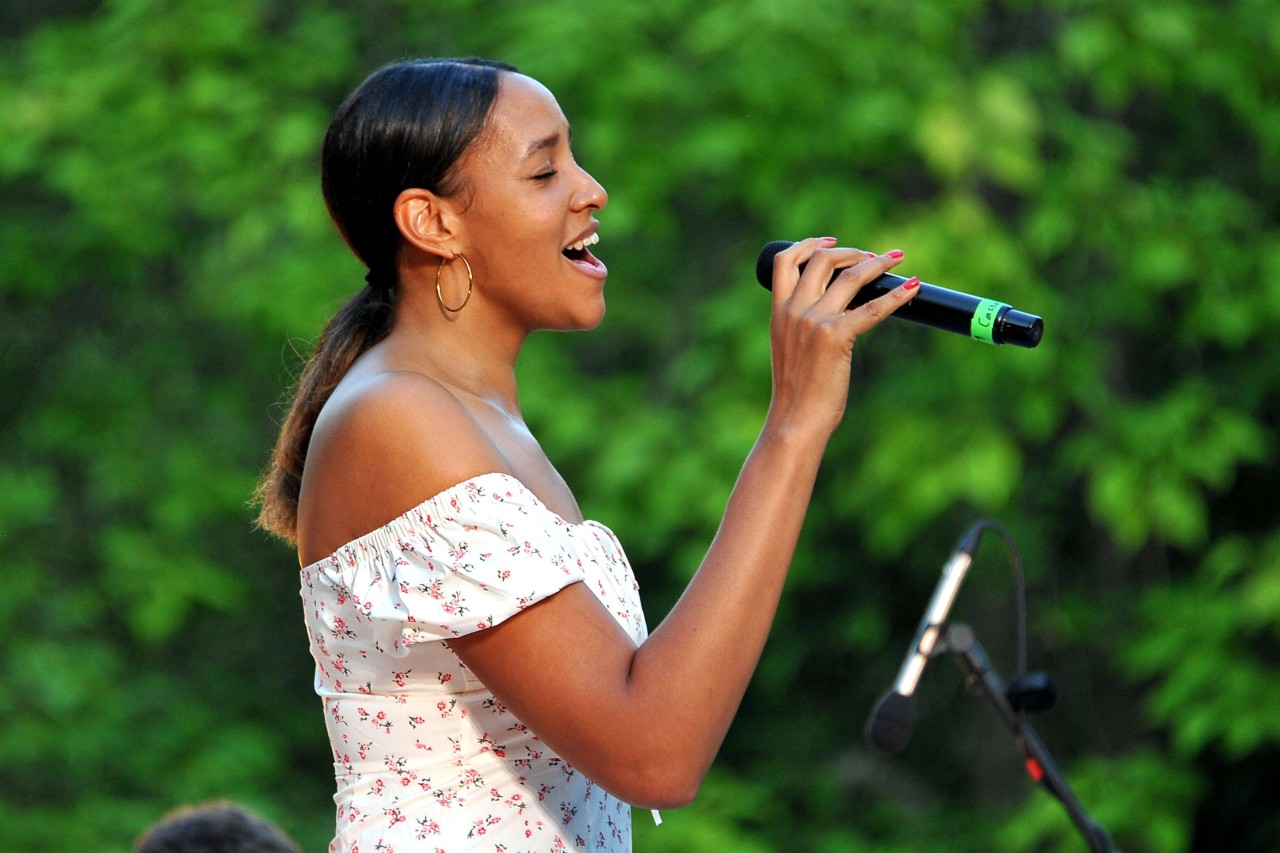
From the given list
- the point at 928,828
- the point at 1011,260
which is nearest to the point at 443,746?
the point at 1011,260

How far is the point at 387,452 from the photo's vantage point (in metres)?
1.44

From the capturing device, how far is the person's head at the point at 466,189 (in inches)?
64.1

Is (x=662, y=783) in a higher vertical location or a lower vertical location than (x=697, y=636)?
lower

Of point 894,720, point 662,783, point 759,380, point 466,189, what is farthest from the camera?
point 759,380

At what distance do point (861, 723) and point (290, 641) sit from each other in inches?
84.9

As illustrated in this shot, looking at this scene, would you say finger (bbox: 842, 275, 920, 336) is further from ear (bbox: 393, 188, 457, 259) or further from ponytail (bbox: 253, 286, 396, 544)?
ponytail (bbox: 253, 286, 396, 544)

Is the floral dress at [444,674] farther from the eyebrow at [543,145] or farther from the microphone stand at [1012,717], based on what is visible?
the microphone stand at [1012,717]

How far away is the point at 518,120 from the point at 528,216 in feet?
0.36

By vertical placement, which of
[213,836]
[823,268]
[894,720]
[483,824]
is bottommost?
[213,836]

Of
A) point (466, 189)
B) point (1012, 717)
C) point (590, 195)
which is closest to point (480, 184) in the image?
point (466, 189)

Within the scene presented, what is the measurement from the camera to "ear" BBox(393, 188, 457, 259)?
1.63 meters

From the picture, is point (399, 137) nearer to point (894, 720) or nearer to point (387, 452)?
point (387, 452)

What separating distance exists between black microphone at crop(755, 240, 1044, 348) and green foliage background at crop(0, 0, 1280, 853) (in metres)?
2.57

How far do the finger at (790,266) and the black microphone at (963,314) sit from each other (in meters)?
0.02
